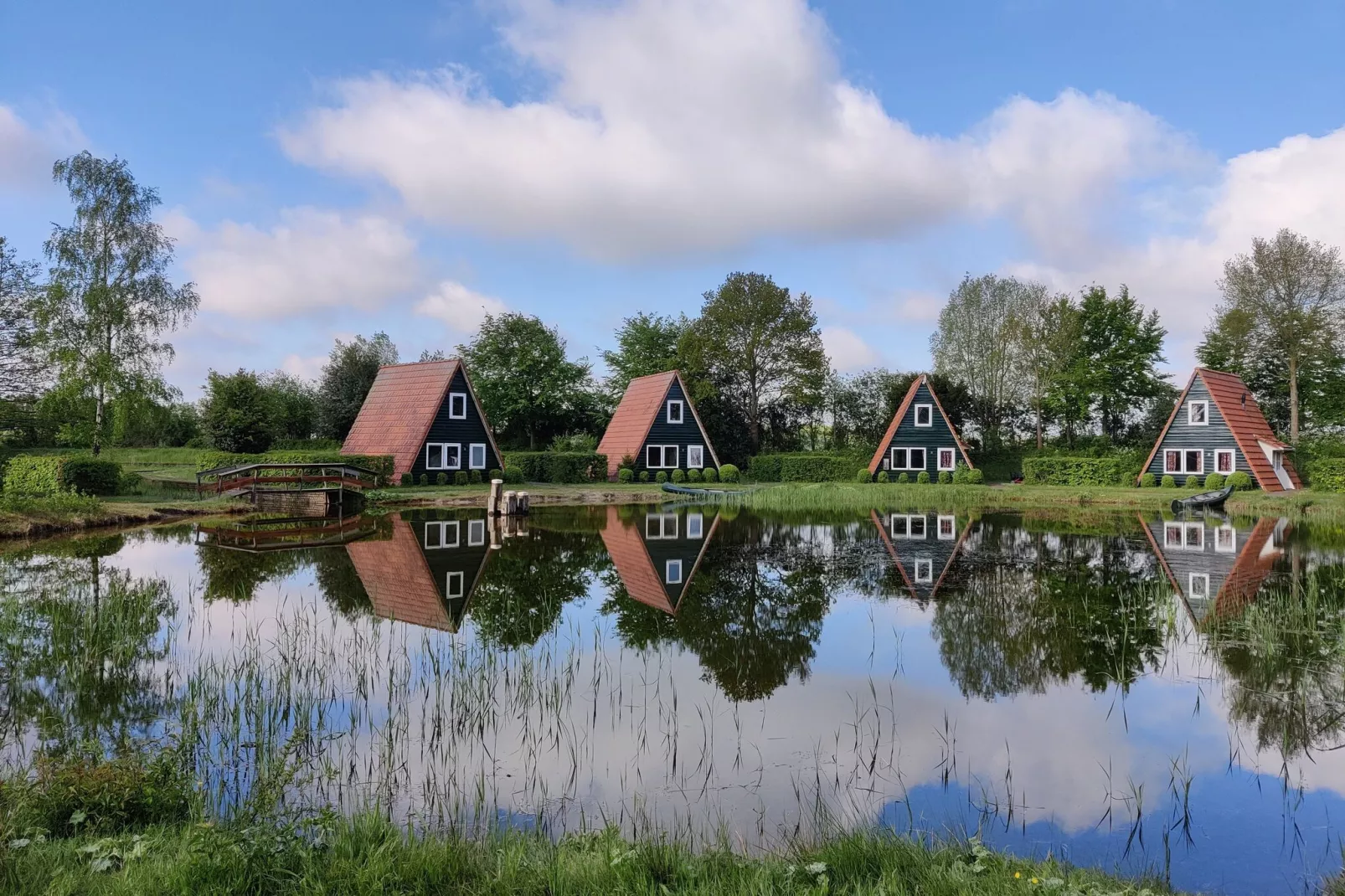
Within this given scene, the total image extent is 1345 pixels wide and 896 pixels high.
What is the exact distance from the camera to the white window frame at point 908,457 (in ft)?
125

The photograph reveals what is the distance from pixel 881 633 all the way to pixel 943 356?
43.0 meters

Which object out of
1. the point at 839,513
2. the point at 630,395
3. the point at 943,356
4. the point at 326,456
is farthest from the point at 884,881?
the point at 943,356

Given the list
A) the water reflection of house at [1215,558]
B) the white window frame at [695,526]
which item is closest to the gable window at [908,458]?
the water reflection of house at [1215,558]

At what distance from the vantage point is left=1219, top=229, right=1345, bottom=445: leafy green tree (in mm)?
35406

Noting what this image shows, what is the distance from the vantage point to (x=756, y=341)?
143ft

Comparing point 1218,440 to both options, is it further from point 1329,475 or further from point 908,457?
point 908,457

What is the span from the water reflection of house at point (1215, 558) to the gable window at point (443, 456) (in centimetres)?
2500

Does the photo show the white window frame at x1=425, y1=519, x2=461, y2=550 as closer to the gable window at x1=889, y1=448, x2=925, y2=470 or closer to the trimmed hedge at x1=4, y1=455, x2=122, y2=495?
the trimmed hedge at x1=4, y1=455, x2=122, y2=495

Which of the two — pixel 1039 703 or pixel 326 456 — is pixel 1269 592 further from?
pixel 326 456

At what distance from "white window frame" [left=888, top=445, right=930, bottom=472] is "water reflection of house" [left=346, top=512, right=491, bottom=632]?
23158mm

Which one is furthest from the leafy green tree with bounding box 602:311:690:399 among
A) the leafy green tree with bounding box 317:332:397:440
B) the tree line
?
the leafy green tree with bounding box 317:332:397:440

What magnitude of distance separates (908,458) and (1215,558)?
76.9ft

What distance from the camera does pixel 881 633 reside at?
30.8 ft

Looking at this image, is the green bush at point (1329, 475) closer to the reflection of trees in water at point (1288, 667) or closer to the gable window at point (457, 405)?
the reflection of trees in water at point (1288, 667)
